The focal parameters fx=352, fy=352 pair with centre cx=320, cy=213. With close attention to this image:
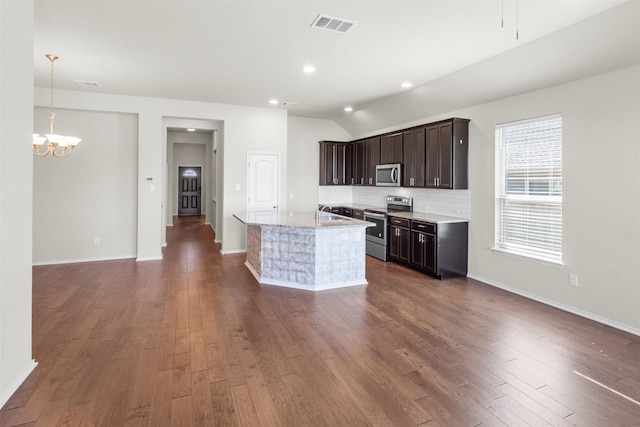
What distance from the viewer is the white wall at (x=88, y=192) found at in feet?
19.5

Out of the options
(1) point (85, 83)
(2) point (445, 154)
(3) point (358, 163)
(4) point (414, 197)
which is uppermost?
(1) point (85, 83)

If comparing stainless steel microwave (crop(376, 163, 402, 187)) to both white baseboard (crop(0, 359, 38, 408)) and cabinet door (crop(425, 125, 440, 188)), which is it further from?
white baseboard (crop(0, 359, 38, 408))

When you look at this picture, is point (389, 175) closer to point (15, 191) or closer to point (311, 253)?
point (311, 253)

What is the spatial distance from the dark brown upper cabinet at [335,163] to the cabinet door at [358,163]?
18 centimetres

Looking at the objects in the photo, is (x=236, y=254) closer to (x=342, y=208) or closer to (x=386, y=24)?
(x=342, y=208)

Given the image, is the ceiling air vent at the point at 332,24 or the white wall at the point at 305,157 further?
the white wall at the point at 305,157

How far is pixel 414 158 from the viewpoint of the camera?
19.7ft

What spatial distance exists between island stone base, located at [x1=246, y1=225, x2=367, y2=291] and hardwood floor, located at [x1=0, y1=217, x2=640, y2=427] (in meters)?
0.28

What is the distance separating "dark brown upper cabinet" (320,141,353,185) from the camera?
8.16 metres

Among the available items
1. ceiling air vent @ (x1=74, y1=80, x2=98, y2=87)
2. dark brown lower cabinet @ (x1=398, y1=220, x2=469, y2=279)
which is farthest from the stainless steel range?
ceiling air vent @ (x1=74, y1=80, x2=98, y2=87)

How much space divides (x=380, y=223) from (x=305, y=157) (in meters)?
2.70

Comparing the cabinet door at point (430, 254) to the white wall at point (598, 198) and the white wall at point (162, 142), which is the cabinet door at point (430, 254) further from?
the white wall at point (162, 142)

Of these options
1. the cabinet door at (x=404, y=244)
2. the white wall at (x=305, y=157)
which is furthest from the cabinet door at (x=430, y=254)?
the white wall at (x=305, y=157)

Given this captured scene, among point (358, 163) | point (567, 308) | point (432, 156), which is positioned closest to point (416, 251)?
point (432, 156)
